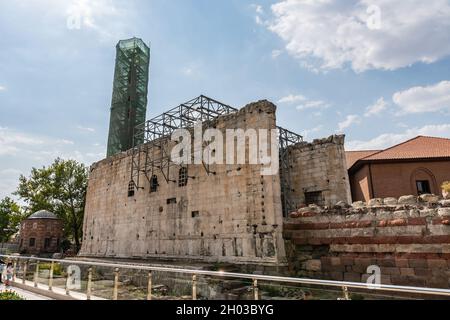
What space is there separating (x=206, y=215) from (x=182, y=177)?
9.20ft

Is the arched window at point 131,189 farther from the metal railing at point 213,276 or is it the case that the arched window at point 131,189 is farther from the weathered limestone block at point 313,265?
the weathered limestone block at point 313,265

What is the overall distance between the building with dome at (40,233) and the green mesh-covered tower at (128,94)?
9957 millimetres

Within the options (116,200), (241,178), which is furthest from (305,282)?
(116,200)

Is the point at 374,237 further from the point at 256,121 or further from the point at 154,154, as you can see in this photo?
the point at 154,154

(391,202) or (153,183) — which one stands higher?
(153,183)

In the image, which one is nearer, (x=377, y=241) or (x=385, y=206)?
(x=377, y=241)

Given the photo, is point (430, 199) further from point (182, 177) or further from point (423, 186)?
point (182, 177)

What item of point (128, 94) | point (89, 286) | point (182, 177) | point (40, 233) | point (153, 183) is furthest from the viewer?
point (40, 233)

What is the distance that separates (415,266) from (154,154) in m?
13.7

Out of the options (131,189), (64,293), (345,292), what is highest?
Result: (131,189)

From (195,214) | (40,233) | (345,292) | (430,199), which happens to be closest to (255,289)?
(345,292)

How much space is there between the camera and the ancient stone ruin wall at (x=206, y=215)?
11.6 m

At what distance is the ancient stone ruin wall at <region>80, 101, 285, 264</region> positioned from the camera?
11.6 meters

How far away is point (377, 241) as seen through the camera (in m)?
9.40
